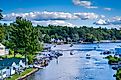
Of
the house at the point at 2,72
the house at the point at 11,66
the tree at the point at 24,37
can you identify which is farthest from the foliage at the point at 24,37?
the house at the point at 2,72

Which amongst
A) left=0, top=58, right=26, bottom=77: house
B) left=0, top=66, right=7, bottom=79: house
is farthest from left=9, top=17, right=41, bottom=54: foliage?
left=0, top=66, right=7, bottom=79: house

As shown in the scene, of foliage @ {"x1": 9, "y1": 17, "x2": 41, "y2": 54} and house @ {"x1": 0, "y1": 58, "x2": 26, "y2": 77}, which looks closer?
house @ {"x1": 0, "y1": 58, "x2": 26, "y2": 77}

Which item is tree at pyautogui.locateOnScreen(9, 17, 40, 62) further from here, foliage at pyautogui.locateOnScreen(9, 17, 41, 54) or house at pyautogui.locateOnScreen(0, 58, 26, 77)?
house at pyautogui.locateOnScreen(0, 58, 26, 77)

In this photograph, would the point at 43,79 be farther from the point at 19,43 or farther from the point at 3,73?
the point at 19,43

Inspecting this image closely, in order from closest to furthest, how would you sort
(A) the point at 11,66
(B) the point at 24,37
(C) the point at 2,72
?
(C) the point at 2,72, (A) the point at 11,66, (B) the point at 24,37

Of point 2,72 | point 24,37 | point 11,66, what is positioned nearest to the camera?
point 2,72

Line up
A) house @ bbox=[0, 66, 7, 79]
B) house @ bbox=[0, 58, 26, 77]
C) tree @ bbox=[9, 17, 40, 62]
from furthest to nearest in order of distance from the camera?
tree @ bbox=[9, 17, 40, 62] → house @ bbox=[0, 58, 26, 77] → house @ bbox=[0, 66, 7, 79]

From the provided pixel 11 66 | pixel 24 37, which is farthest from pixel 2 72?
pixel 24 37

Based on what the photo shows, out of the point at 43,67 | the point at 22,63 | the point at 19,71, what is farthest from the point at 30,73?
the point at 43,67

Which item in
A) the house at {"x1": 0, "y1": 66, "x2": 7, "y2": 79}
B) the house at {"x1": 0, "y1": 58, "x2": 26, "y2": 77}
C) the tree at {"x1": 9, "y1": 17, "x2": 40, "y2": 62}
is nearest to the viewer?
the house at {"x1": 0, "y1": 66, "x2": 7, "y2": 79}

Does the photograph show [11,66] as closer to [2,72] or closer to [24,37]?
[2,72]

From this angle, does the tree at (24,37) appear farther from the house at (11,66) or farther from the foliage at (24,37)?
the house at (11,66)

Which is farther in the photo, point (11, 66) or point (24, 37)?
point (24, 37)

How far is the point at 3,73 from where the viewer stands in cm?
5656
